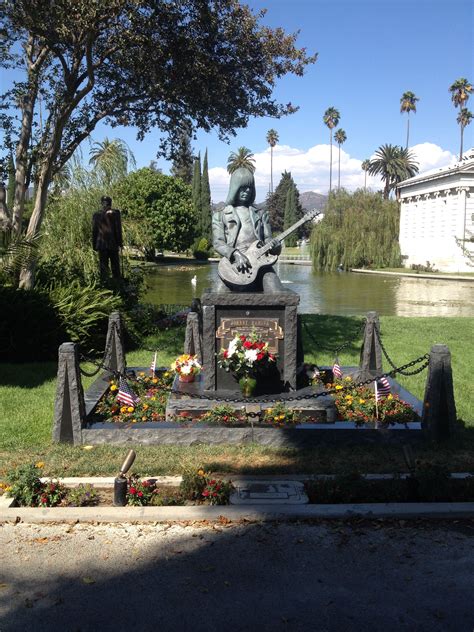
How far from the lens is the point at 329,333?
1402 cm

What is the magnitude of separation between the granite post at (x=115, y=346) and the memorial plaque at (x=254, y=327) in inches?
113

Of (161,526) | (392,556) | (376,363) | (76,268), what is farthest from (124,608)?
(76,268)

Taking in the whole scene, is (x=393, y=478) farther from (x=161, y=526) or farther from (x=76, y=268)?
(x=76, y=268)

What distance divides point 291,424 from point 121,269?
9.77 meters

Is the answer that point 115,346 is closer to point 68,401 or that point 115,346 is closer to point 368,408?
point 68,401

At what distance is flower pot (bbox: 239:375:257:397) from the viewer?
741 centimetres

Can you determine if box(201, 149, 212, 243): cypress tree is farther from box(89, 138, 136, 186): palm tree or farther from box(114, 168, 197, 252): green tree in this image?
box(89, 138, 136, 186): palm tree

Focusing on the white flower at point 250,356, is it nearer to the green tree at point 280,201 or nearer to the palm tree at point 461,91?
the palm tree at point 461,91

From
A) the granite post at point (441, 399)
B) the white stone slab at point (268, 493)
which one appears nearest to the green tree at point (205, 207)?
the granite post at point (441, 399)

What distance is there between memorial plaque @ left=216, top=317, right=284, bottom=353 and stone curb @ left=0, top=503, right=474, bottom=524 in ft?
10.3

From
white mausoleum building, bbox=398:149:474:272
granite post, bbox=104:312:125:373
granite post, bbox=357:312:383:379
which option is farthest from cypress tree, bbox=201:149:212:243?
granite post, bbox=357:312:383:379

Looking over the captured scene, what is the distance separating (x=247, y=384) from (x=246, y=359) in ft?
1.34

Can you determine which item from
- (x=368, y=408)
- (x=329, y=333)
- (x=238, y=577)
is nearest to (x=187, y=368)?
(x=368, y=408)

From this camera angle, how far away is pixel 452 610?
362 cm
